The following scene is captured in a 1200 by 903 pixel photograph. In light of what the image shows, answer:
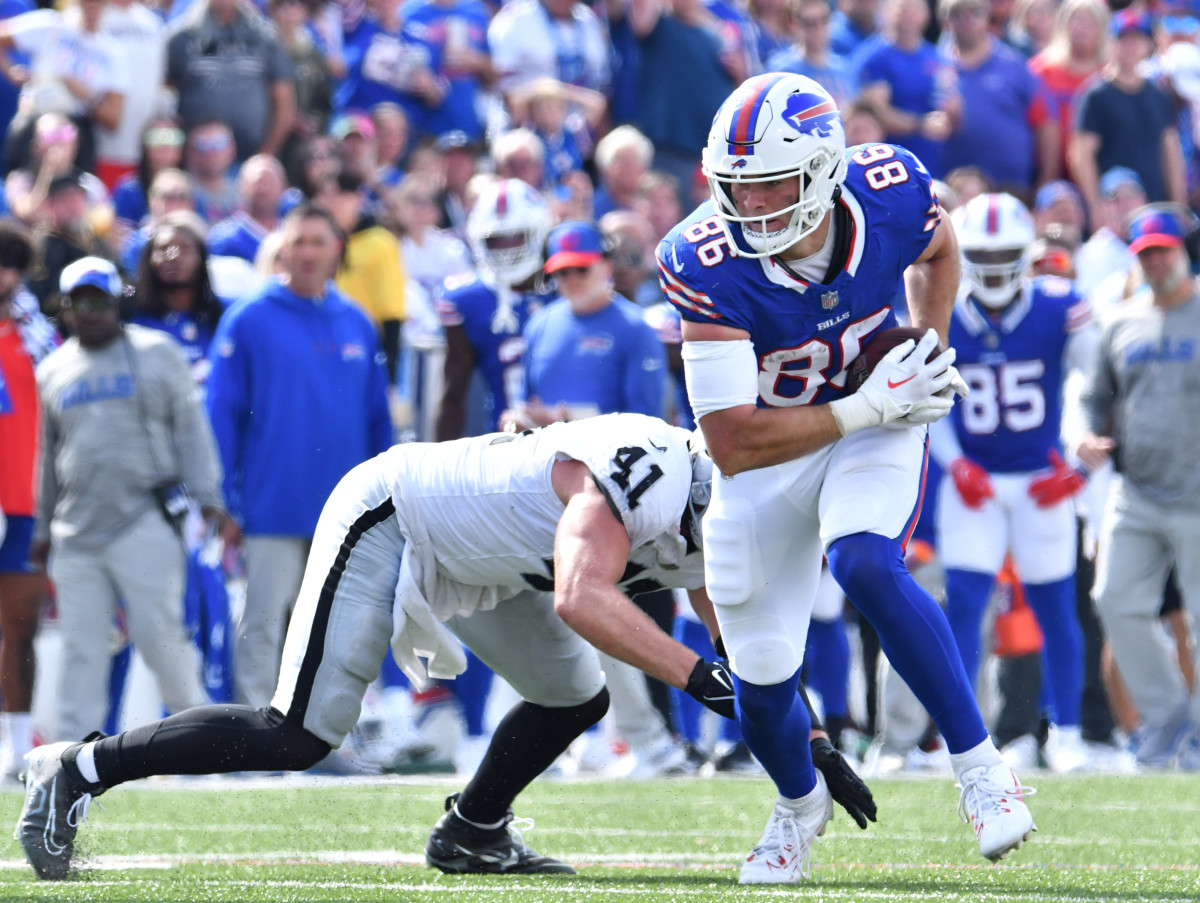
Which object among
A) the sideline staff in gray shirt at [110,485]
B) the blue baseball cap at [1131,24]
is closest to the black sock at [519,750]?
the sideline staff in gray shirt at [110,485]

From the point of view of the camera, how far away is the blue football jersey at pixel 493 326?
25.5ft

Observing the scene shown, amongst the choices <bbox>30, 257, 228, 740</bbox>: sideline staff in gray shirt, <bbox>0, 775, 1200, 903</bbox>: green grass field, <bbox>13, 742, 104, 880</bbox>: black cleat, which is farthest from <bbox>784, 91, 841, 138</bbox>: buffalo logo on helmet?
<bbox>30, 257, 228, 740</bbox>: sideline staff in gray shirt

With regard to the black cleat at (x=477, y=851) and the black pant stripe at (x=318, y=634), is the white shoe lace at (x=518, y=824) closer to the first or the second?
the black cleat at (x=477, y=851)

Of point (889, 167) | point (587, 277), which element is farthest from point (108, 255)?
point (889, 167)

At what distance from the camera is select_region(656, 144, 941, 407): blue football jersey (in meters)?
4.24

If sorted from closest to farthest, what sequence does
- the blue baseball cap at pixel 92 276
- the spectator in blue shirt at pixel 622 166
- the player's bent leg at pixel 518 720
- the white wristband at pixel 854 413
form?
the white wristband at pixel 854 413
the player's bent leg at pixel 518 720
the blue baseball cap at pixel 92 276
the spectator in blue shirt at pixel 622 166

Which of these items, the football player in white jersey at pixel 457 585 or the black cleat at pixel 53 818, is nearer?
the football player in white jersey at pixel 457 585

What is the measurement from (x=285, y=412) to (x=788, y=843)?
341 cm

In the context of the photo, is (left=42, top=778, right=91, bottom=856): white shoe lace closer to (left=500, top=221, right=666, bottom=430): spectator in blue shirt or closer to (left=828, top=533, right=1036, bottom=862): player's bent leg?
(left=828, top=533, right=1036, bottom=862): player's bent leg

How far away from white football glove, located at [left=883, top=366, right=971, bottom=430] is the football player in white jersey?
508mm

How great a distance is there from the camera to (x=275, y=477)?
7.18 m

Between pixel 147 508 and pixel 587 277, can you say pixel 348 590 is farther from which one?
pixel 587 277

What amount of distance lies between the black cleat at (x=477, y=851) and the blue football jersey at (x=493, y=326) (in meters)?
3.06

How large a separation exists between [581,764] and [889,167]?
3851 mm
